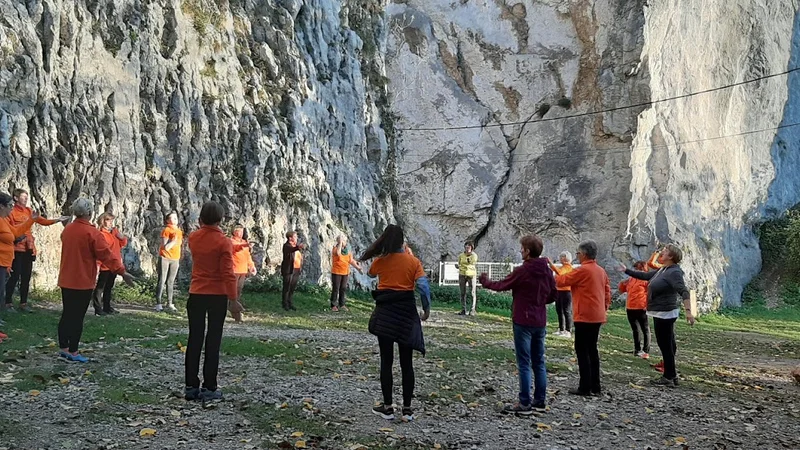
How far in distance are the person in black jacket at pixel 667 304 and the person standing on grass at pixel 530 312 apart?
2.56 meters

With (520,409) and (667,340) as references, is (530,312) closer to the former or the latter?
(520,409)

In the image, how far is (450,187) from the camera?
126 ft

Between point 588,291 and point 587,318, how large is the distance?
34cm

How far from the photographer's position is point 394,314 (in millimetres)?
6375

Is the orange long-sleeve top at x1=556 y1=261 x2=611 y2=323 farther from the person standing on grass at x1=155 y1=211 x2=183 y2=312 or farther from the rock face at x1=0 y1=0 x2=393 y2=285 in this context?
the rock face at x1=0 y1=0 x2=393 y2=285

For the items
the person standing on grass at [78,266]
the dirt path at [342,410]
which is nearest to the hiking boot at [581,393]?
the dirt path at [342,410]

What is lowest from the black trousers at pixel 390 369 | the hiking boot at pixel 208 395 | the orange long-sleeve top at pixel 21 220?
the hiking boot at pixel 208 395

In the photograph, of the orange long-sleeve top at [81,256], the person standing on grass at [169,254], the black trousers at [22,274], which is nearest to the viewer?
the orange long-sleeve top at [81,256]

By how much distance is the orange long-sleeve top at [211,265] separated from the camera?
21.6 feet

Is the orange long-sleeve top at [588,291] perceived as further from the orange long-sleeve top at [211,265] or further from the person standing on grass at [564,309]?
the person standing on grass at [564,309]

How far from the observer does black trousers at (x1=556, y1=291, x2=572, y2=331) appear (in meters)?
13.9

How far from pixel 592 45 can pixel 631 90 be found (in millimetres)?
4401

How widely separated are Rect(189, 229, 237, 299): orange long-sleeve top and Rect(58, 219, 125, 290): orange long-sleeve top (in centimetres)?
174

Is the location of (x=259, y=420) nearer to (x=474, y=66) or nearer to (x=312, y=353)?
(x=312, y=353)
